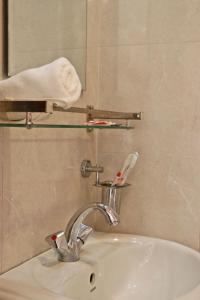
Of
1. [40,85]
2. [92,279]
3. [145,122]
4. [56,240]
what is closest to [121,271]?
[92,279]

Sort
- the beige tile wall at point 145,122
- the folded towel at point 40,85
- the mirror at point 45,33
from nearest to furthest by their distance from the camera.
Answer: the folded towel at point 40,85 < the mirror at point 45,33 < the beige tile wall at point 145,122

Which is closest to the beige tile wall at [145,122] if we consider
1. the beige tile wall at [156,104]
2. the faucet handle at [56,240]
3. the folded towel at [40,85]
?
the beige tile wall at [156,104]

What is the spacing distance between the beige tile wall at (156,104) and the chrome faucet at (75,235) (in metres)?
0.29

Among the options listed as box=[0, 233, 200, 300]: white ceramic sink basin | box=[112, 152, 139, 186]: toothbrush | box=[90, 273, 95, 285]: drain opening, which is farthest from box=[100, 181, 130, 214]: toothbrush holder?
box=[90, 273, 95, 285]: drain opening

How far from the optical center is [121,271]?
116 centimetres

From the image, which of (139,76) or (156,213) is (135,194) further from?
(139,76)

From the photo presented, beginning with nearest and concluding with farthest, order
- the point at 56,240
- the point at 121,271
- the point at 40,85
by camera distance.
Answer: the point at 40,85 < the point at 56,240 < the point at 121,271

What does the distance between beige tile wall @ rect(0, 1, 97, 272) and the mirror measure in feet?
0.21

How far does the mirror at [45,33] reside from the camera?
35.4 inches

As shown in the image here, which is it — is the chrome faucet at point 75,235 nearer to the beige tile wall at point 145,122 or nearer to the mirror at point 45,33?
the beige tile wall at point 145,122

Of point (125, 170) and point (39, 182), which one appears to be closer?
point (39, 182)

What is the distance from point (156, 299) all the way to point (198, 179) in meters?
0.38

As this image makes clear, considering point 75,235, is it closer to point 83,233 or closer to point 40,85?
point 83,233

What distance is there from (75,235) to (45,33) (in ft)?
1.81
